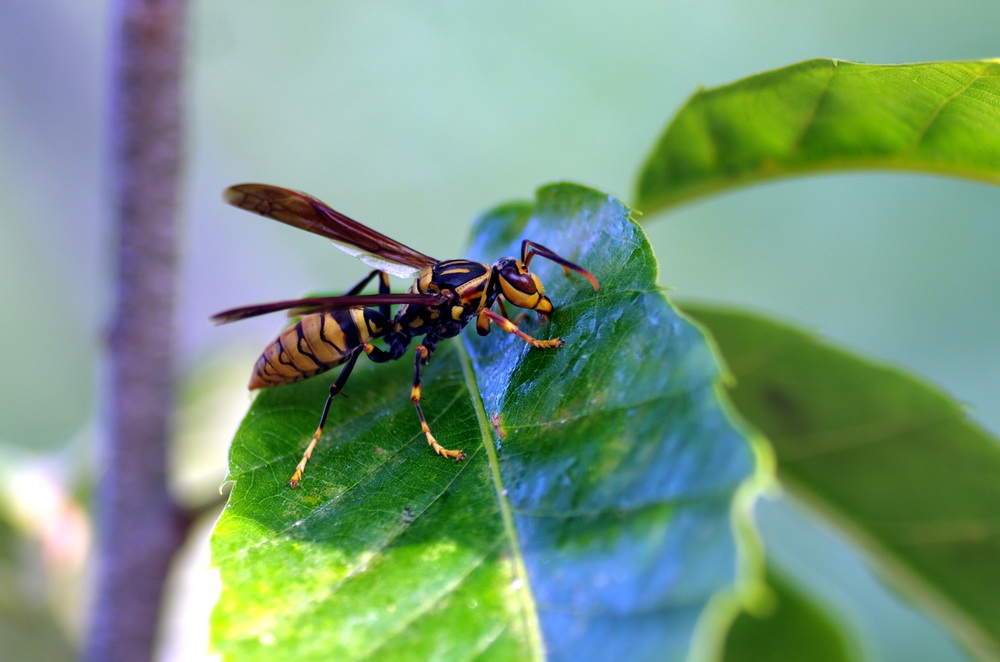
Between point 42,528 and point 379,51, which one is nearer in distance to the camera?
point 42,528

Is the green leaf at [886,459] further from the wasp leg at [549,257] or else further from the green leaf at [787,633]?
the wasp leg at [549,257]

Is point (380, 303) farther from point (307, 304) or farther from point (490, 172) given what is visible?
point (490, 172)

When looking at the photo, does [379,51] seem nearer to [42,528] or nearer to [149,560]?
[42,528]

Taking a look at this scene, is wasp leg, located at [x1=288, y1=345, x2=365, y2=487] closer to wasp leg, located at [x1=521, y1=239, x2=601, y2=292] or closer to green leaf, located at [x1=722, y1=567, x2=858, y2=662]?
wasp leg, located at [x1=521, y1=239, x2=601, y2=292]

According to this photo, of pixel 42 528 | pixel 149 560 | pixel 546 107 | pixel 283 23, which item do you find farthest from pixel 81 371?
pixel 149 560

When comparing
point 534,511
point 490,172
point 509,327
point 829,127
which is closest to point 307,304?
point 509,327
